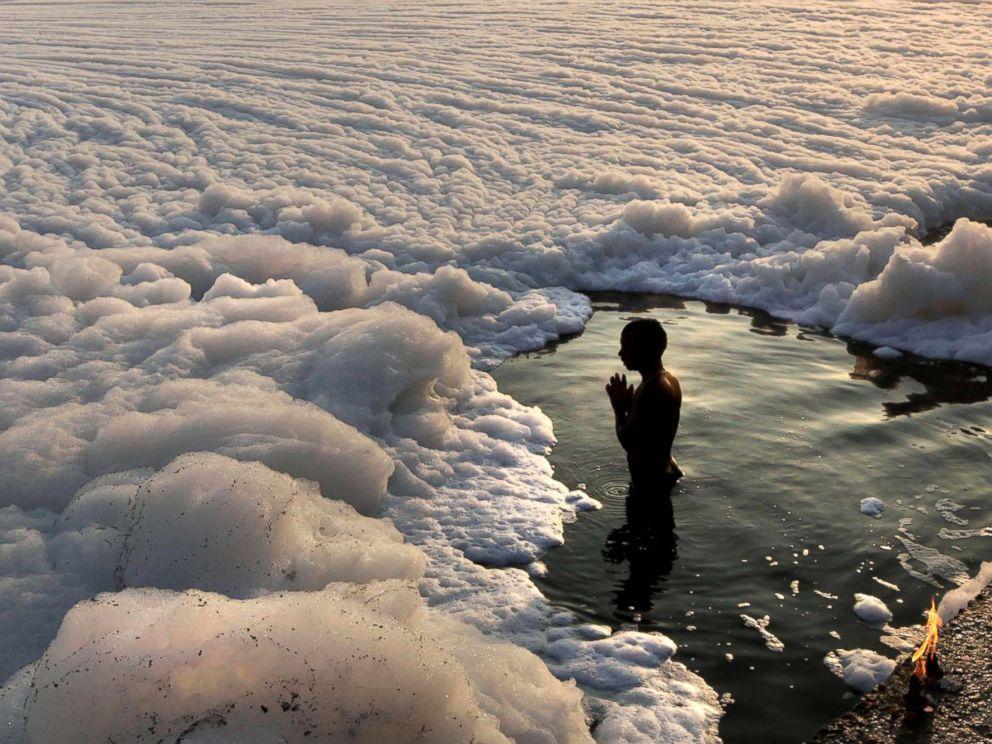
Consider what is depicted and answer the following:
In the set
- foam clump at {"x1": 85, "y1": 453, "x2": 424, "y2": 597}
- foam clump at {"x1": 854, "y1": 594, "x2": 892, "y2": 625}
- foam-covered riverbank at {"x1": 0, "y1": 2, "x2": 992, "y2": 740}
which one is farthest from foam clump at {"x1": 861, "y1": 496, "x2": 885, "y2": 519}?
foam clump at {"x1": 85, "y1": 453, "x2": 424, "y2": 597}

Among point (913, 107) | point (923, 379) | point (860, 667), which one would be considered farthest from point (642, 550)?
point (913, 107)

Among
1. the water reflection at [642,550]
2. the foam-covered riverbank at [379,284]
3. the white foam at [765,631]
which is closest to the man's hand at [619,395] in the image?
the water reflection at [642,550]

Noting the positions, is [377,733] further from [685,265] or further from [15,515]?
[685,265]

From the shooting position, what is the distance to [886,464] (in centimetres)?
602

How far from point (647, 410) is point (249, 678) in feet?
9.30

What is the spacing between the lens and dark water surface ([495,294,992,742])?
176 inches

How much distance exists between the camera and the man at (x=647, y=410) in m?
5.57

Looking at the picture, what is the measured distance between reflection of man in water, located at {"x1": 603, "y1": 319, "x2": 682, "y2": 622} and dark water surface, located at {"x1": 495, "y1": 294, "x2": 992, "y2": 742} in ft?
0.17

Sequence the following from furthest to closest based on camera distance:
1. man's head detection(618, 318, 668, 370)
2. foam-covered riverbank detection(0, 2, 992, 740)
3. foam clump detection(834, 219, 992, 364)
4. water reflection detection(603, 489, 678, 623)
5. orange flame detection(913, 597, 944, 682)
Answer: foam clump detection(834, 219, 992, 364) < man's head detection(618, 318, 668, 370) < water reflection detection(603, 489, 678, 623) < foam-covered riverbank detection(0, 2, 992, 740) < orange flame detection(913, 597, 944, 682)

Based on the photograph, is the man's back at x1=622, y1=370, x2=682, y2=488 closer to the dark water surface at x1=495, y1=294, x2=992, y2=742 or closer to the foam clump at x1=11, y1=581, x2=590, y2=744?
the dark water surface at x1=495, y1=294, x2=992, y2=742

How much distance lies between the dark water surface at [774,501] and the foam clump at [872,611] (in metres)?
0.04

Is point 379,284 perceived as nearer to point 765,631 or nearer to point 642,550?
point 642,550

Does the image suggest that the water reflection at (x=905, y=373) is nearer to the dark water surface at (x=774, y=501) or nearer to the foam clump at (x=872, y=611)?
the dark water surface at (x=774, y=501)

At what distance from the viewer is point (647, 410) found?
5.57m
